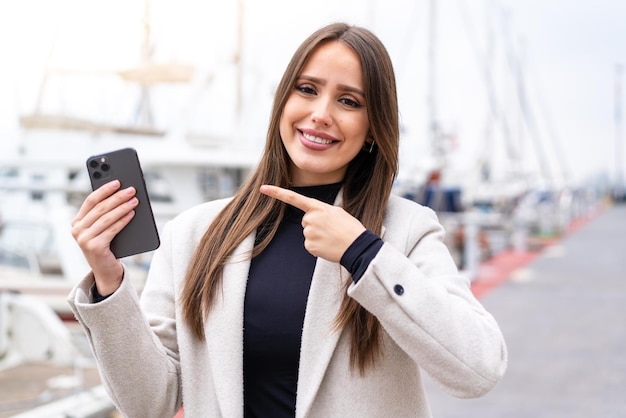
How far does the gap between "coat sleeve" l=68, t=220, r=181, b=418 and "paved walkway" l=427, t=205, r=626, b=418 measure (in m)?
3.76

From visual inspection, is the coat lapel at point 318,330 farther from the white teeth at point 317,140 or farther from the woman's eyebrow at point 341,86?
the woman's eyebrow at point 341,86

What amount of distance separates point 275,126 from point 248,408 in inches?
22.9

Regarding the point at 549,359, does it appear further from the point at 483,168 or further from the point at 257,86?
the point at 483,168

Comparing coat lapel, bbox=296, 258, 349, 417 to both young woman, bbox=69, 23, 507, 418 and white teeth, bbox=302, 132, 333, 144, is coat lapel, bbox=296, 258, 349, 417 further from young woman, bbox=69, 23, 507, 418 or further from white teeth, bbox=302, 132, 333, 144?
white teeth, bbox=302, 132, 333, 144

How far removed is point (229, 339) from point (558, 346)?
6095 mm

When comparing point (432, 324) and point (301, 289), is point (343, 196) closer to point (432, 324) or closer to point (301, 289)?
point (301, 289)

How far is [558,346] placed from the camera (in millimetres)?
6906

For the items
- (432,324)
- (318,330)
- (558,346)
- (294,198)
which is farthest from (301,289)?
(558,346)

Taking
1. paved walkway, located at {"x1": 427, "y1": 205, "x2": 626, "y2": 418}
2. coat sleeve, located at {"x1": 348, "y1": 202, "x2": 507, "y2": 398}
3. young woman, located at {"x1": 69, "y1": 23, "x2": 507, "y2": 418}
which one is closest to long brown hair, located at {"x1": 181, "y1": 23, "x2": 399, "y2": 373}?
young woman, located at {"x1": 69, "y1": 23, "x2": 507, "y2": 418}

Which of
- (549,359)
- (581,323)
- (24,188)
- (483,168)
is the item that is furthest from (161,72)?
(483,168)

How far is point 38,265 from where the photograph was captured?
327 inches

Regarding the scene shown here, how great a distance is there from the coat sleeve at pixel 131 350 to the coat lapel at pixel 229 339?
0.11 metres

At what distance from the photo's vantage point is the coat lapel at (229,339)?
1.41 metres

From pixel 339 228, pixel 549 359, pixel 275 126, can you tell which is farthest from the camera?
pixel 549 359
